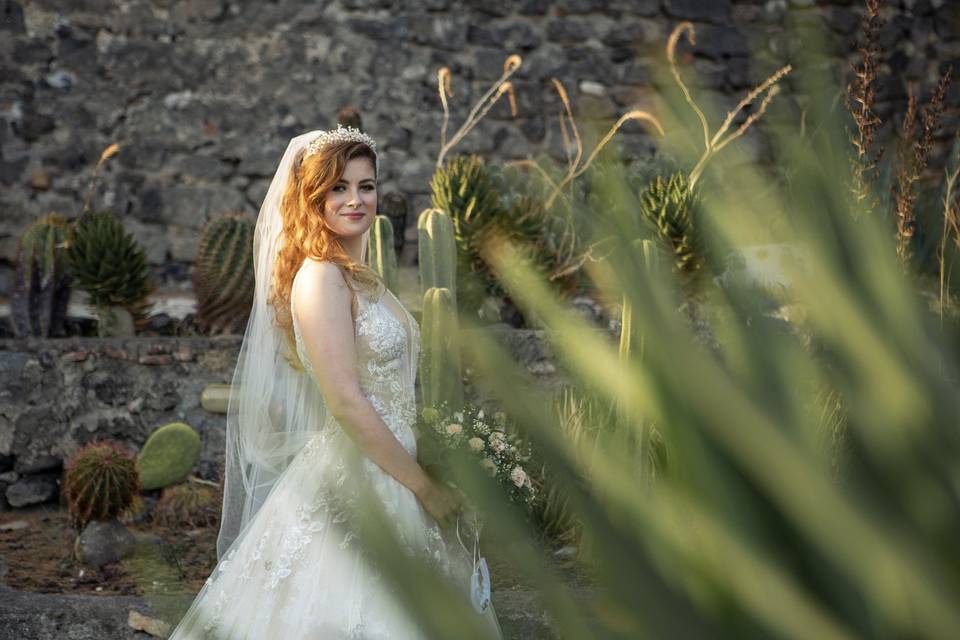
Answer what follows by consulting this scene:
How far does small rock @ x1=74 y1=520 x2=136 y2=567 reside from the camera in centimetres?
416

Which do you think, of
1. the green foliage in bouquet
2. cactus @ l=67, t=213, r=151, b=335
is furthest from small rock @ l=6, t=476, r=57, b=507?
the green foliage in bouquet

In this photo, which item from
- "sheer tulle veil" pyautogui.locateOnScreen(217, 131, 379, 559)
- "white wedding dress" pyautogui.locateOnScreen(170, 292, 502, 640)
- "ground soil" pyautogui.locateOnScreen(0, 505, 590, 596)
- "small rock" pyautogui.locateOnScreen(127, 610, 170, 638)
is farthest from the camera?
"ground soil" pyautogui.locateOnScreen(0, 505, 590, 596)

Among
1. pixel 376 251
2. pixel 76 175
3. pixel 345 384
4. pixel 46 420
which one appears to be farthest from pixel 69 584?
pixel 76 175

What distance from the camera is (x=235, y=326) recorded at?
555 cm

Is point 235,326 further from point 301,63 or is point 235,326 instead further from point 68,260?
point 301,63

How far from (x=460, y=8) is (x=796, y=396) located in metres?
6.49

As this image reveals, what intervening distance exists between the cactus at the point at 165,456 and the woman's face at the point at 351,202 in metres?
2.24

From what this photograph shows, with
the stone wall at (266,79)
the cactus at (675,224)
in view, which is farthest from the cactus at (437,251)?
the stone wall at (266,79)

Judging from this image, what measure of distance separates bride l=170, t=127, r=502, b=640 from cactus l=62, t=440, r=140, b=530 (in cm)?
145

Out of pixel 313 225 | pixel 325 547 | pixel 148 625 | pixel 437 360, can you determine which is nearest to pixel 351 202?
pixel 313 225

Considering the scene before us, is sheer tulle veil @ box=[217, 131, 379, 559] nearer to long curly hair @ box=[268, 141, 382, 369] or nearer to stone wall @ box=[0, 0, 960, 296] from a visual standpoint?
long curly hair @ box=[268, 141, 382, 369]

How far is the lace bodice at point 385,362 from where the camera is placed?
8.65 feet

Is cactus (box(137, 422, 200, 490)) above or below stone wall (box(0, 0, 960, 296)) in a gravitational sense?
below

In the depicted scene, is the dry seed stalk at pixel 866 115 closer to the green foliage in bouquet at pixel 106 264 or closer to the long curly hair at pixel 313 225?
the long curly hair at pixel 313 225
